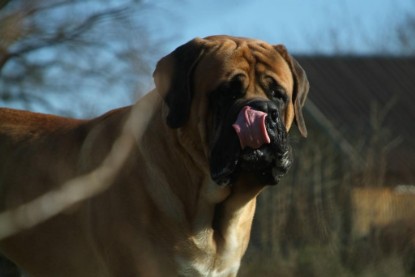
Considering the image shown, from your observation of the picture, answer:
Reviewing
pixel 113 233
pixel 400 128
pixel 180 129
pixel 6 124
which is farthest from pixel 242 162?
pixel 400 128

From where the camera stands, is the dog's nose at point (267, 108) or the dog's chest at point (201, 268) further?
the dog's chest at point (201, 268)

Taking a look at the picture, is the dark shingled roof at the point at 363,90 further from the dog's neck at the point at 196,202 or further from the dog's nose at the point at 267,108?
the dog's nose at the point at 267,108

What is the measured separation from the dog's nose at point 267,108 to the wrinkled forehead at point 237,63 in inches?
9.5

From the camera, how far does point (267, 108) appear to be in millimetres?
4078

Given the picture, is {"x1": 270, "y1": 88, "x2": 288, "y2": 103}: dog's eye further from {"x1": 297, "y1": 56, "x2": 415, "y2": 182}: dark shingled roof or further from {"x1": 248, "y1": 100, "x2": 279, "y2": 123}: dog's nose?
{"x1": 297, "y1": 56, "x2": 415, "y2": 182}: dark shingled roof

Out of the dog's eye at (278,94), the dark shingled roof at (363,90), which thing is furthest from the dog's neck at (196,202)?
the dark shingled roof at (363,90)

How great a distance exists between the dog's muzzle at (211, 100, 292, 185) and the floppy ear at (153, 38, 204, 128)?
24cm

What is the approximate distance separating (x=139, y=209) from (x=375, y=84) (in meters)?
16.0

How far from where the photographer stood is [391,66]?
20.4 metres

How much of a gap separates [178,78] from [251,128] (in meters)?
0.51

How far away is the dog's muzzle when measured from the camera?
4.06 m

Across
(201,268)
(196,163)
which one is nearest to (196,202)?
(196,163)

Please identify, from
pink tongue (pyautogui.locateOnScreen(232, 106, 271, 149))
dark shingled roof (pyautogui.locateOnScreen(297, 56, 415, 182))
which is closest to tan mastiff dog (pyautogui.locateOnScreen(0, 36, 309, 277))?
pink tongue (pyautogui.locateOnScreen(232, 106, 271, 149))

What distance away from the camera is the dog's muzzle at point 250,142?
13.3 feet
